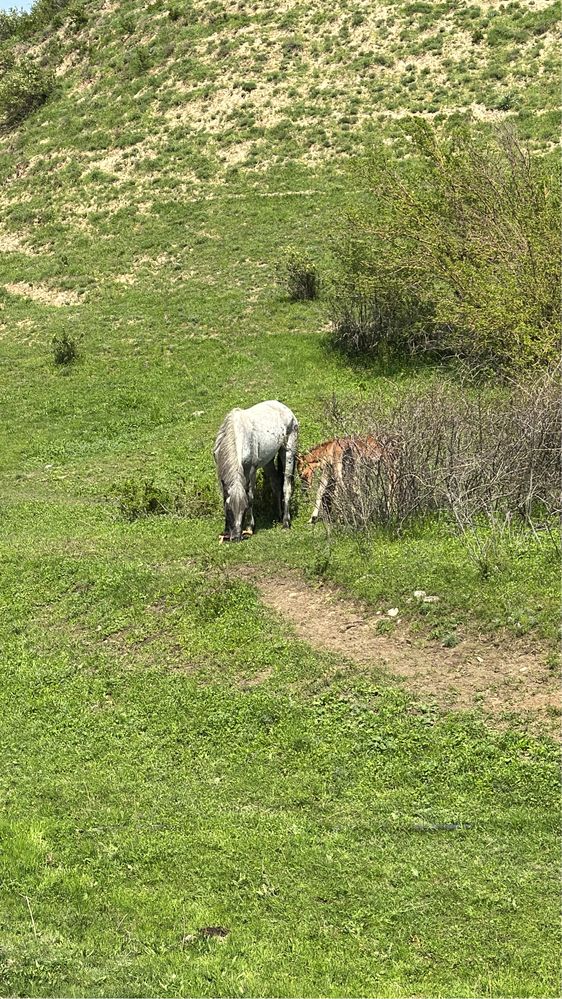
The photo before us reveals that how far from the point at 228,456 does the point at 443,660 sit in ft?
18.4

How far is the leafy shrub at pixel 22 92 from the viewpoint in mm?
45250

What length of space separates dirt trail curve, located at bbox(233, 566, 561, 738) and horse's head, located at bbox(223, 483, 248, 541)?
7.98 ft

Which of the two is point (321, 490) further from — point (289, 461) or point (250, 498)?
point (289, 461)

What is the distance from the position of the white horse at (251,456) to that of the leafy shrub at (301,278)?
1293 centimetres

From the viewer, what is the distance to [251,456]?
1391 centimetres

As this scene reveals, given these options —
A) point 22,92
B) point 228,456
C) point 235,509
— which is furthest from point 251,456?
point 22,92

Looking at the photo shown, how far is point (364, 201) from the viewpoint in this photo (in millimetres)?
30938

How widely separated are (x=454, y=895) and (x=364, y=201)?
92.4 feet

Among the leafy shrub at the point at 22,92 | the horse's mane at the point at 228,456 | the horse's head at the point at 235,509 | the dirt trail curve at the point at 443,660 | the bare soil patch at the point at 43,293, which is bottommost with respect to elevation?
the dirt trail curve at the point at 443,660

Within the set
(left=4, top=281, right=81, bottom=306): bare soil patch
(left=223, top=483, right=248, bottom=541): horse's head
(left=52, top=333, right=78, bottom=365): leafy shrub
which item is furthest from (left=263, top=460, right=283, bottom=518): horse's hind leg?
(left=4, top=281, right=81, bottom=306): bare soil patch

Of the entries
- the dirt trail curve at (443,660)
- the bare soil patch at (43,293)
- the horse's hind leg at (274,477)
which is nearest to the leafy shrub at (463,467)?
the dirt trail curve at (443,660)

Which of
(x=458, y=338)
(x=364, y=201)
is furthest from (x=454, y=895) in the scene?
(x=364, y=201)

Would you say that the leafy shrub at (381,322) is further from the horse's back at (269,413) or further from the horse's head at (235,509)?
the horse's head at (235,509)

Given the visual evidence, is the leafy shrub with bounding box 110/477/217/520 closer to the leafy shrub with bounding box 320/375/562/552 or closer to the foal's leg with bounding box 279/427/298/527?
the foal's leg with bounding box 279/427/298/527
